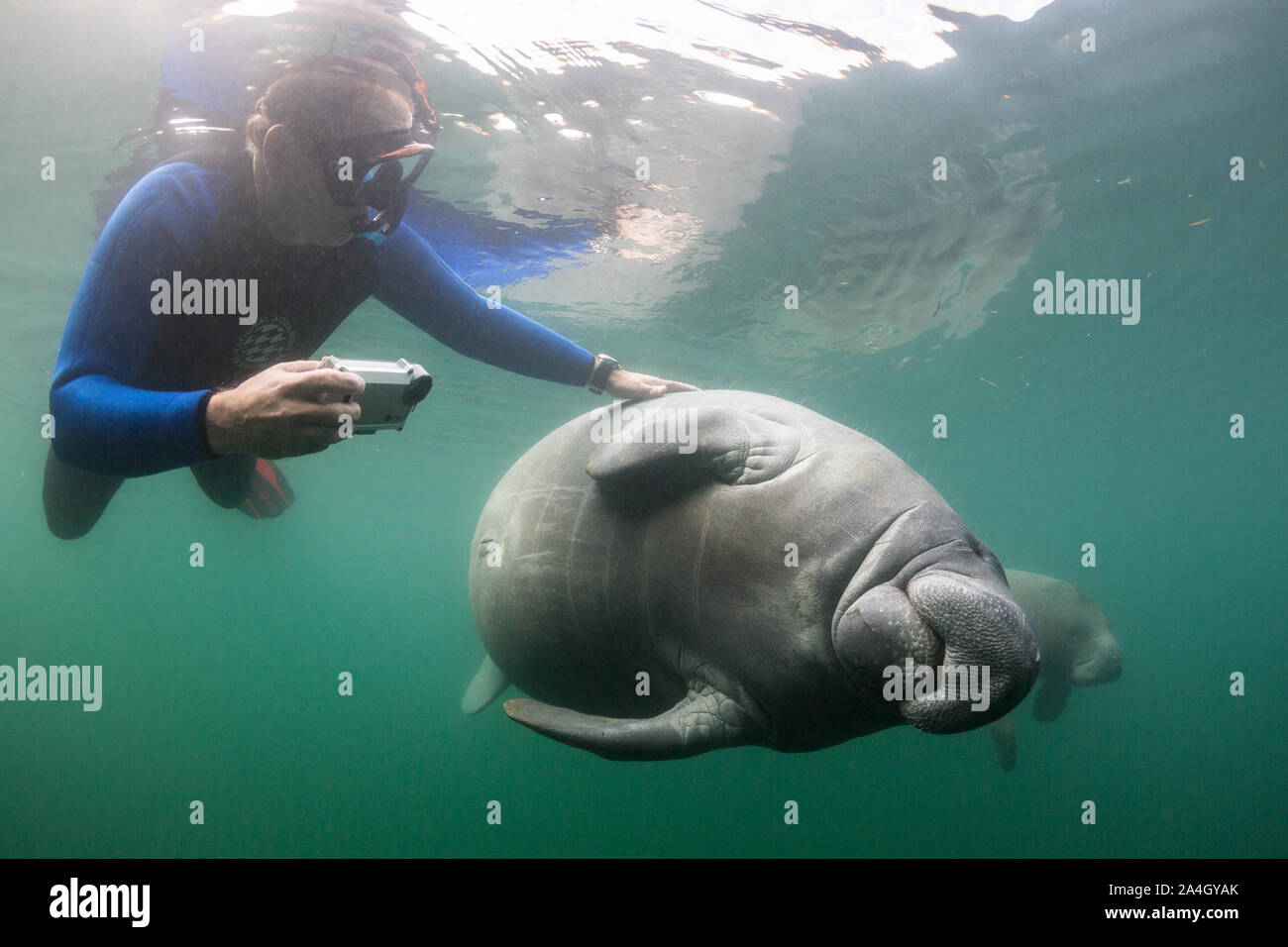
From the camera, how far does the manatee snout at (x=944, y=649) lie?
1705 millimetres

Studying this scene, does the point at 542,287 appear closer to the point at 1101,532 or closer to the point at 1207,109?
the point at 1207,109

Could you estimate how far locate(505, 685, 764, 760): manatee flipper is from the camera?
2.20m

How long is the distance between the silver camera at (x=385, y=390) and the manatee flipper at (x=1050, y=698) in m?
11.2

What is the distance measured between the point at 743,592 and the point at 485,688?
2.81 meters

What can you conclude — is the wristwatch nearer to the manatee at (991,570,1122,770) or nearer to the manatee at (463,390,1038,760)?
the manatee at (463,390,1038,760)

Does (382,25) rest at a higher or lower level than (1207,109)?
lower

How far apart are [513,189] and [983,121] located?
614cm

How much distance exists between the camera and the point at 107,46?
21.2ft

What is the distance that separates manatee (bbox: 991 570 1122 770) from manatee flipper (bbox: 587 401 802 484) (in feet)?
29.5

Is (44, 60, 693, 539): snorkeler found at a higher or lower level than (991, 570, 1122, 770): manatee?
higher
